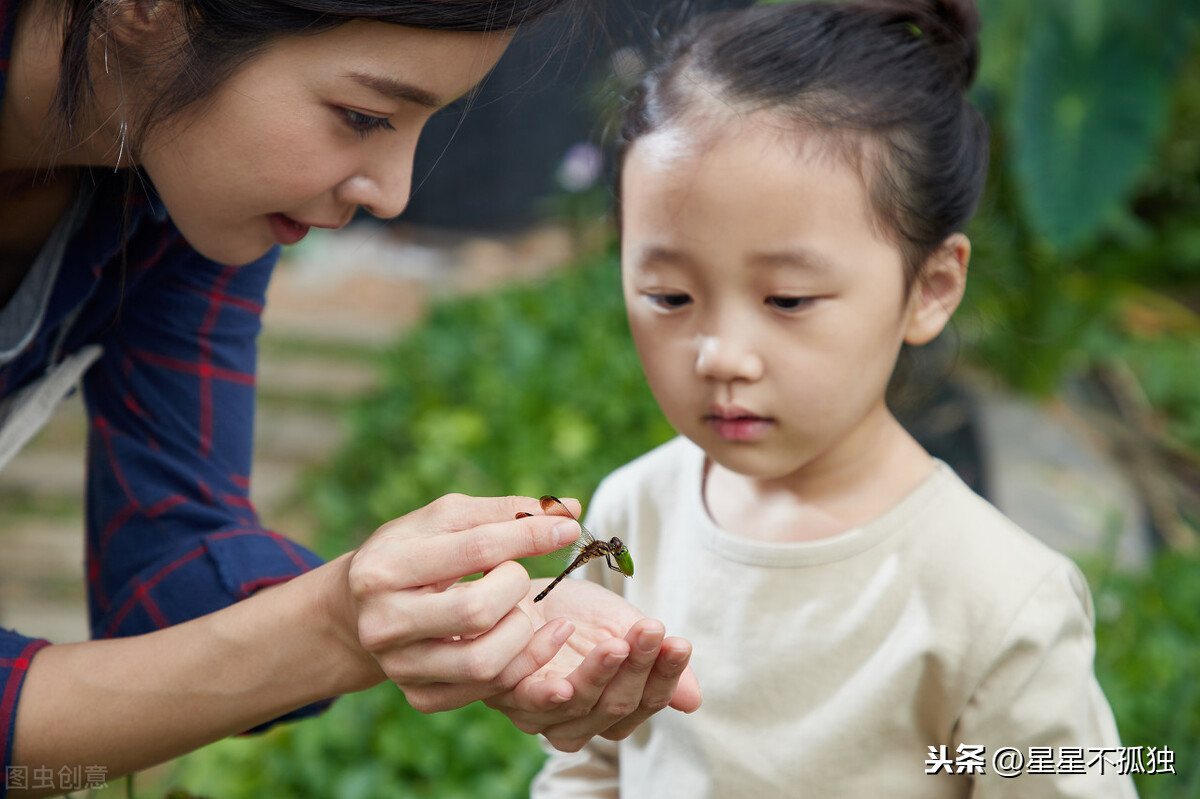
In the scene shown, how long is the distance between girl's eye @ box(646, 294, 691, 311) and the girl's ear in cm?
31

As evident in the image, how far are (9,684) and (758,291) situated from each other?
103 centimetres

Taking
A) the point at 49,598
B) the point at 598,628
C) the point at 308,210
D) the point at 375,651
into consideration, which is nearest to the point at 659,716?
the point at 598,628

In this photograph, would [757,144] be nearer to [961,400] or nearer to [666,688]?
[666,688]

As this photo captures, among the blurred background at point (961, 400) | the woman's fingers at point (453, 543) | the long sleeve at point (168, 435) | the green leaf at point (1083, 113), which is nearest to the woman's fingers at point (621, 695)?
the woman's fingers at point (453, 543)

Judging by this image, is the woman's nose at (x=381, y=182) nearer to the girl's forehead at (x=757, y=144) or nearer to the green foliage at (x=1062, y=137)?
the girl's forehead at (x=757, y=144)

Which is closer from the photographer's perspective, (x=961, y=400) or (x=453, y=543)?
(x=453, y=543)

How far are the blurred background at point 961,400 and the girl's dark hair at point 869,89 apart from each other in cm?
96

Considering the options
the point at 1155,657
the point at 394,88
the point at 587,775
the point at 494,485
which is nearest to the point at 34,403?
the point at 394,88

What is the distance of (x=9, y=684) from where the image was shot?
1.29m

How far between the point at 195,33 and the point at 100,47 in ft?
0.47

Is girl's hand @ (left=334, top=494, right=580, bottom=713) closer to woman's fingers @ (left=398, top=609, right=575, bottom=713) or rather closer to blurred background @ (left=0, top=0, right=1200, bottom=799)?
woman's fingers @ (left=398, top=609, right=575, bottom=713)

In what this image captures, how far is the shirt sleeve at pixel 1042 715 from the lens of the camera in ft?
4.17

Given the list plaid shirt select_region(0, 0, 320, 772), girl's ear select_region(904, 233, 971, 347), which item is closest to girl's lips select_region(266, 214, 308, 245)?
plaid shirt select_region(0, 0, 320, 772)

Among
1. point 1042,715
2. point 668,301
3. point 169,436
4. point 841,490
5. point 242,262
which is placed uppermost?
point 242,262
